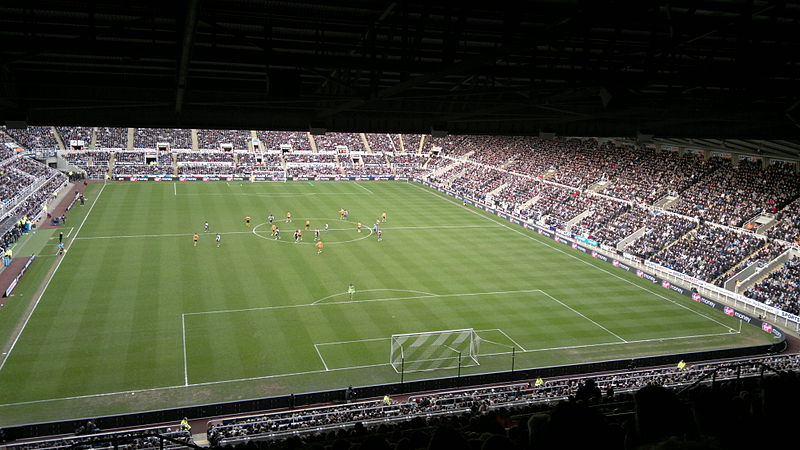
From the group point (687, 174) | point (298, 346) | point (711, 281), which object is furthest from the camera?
point (687, 174)

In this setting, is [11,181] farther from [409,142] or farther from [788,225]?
[788,225]

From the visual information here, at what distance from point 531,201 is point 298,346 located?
41667 millimetres

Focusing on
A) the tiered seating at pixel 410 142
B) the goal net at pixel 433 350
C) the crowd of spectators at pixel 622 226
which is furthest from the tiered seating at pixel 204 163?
the goal net at pixel 433 350

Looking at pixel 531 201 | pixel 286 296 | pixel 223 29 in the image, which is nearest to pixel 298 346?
pixel 286 296

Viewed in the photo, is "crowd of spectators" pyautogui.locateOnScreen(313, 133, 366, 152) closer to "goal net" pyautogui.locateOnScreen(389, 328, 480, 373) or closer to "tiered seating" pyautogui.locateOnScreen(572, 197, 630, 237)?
"tiered seating" pyautogui.locateOnScreen(572, 197, 630, 237)

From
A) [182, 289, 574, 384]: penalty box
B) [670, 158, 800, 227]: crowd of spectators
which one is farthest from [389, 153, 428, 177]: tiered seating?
[182, 289, 574, 384]: penalty box

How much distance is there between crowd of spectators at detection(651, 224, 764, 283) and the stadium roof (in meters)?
18.5

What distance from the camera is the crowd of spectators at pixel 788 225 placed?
130ft

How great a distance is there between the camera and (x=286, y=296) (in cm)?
3353

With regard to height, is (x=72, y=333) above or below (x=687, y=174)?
below

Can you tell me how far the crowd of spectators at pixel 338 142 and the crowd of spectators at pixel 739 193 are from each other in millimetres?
55853

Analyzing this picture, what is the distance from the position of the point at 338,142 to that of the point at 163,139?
88.5ft

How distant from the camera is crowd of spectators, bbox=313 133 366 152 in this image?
93.6 meters

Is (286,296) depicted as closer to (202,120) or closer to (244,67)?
(202,120)
